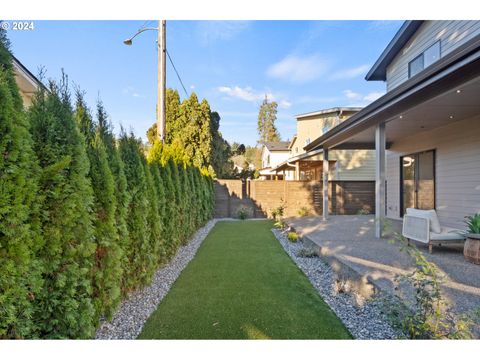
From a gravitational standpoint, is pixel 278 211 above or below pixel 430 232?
below

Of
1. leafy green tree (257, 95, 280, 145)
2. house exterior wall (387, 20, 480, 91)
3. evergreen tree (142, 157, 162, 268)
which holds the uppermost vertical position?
leafy green tree (257, 95, 280, 145)

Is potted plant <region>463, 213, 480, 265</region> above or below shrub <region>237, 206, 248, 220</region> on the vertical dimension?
above

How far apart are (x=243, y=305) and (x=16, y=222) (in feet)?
8.69

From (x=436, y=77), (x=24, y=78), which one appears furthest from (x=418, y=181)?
(x=24, y=78)

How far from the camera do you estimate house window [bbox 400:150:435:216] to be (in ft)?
29.4

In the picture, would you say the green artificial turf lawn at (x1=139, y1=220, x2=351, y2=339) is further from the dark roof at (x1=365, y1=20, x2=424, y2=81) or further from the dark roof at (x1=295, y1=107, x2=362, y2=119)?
the dark roof at (x1=295, y1=107, x2=362, y2=119)

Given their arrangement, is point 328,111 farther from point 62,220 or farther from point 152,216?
point 62,220

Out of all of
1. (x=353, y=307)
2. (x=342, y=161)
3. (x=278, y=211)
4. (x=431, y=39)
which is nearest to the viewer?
(x=353, y=307)

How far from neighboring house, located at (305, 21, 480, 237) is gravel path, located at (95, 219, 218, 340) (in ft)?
15.0

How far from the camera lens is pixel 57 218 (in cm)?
223

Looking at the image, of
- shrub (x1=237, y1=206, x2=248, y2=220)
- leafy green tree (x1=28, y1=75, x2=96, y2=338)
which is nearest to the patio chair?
leafy green tree (x1=28, y1=75, x2=96, y2=338)

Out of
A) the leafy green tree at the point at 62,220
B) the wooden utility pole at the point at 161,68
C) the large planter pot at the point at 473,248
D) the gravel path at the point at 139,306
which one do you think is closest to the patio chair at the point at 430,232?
the large planter pot at the point at 473,248

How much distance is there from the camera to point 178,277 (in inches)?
189
